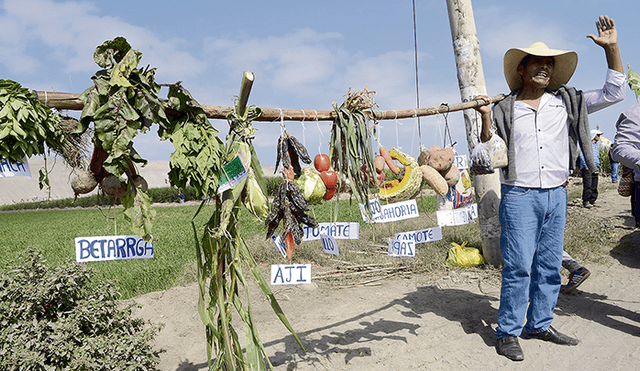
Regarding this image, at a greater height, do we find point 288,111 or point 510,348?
point 288,111

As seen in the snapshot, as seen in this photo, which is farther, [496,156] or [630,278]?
[630,278]

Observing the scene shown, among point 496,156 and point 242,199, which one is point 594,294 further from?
point 242,199

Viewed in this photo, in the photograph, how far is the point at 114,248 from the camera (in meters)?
2.27

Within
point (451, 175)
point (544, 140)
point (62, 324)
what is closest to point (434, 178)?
point (451, 175)

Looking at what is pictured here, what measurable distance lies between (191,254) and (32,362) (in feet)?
16.9

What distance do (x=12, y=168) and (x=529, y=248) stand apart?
10.4 feet

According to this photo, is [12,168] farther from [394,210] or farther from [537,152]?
[537,152]

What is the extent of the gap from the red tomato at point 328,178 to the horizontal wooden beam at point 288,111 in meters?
0.49

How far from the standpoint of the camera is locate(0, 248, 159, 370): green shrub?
8.18 feet

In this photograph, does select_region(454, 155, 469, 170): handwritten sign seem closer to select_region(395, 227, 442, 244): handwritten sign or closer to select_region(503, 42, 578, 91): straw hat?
select_region(395, 227, 442, 244): handwritten sign

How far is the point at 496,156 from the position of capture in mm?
2992

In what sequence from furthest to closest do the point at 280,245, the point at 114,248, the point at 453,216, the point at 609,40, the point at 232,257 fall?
the point at 453,216, the point at 609,40, the point at 280,245, the point at 114,248, the point at 232,257

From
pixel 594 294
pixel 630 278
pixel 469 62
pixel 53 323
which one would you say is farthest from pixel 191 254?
pixel 630 278

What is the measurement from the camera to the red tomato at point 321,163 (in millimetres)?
2938
